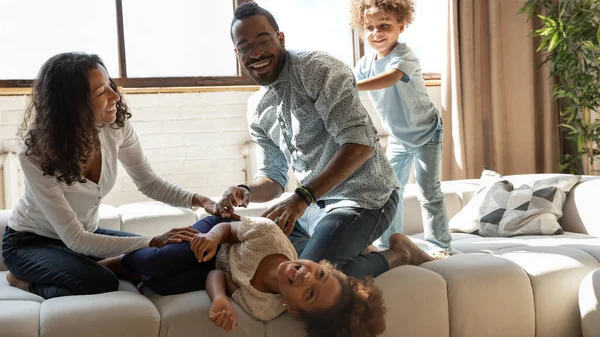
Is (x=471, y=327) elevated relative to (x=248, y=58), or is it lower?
lower

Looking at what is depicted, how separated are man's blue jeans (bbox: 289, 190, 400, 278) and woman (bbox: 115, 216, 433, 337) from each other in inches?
2.6

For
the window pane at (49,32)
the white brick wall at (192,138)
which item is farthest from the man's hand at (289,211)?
the window pane at (49,32)

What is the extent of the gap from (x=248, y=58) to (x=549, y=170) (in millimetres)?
2646

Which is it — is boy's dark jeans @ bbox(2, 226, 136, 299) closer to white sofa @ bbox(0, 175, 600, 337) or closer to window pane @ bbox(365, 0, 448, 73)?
white sofa @ bbox(0, 175, 600, 337)

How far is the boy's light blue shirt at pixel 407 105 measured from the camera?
2.96 meters

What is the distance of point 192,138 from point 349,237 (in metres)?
1.87

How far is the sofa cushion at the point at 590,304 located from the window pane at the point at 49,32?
8.13ft

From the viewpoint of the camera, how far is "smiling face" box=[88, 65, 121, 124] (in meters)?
2.25

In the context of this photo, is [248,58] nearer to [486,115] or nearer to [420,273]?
[420,273]

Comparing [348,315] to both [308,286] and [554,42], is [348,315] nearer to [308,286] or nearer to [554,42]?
[308,286]

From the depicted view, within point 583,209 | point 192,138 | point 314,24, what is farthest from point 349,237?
point 314,24

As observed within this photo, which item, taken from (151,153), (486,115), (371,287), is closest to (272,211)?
Answer: (371,287)

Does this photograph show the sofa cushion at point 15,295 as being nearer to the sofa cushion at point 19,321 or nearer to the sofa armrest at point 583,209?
the sofa cushion at point 19,321

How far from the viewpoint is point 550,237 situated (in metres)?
3.00
